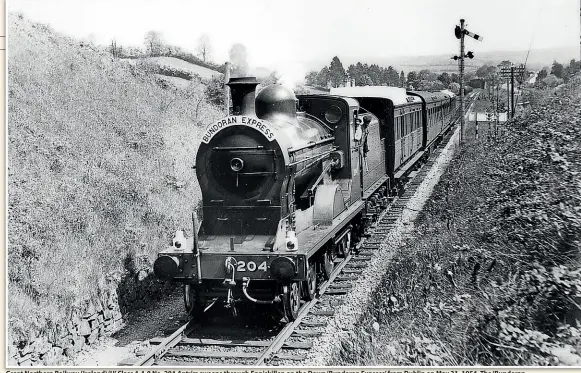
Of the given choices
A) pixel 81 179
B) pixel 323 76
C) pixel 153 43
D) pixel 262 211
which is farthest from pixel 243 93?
pixel 323 76

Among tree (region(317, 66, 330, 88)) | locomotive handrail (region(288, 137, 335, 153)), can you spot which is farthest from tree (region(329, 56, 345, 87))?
locomotive handrail (region(288, 137, 335, 153))

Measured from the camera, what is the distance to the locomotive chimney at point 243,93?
8828 millimetres

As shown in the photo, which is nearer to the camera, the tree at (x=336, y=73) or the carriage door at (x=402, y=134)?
the carriage door at (x=402, y=134)

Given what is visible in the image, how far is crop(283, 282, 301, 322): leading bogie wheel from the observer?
26.7 feet

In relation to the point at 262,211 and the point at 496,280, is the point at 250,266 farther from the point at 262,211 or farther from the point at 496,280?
the point at 496,280

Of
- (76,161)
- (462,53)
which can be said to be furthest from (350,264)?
(462,53)

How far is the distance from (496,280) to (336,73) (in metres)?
49.8

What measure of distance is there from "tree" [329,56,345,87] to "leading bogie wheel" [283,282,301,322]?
153 feet

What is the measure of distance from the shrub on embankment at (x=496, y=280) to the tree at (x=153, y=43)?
23.1 meters

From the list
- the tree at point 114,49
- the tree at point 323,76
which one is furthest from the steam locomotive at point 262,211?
the tree at point 323,76

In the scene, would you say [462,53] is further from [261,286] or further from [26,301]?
[26,301]

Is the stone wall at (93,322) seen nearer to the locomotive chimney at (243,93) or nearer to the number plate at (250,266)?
the number plate at (250,266)

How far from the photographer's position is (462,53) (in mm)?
27297

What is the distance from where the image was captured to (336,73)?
56031 millimetres
